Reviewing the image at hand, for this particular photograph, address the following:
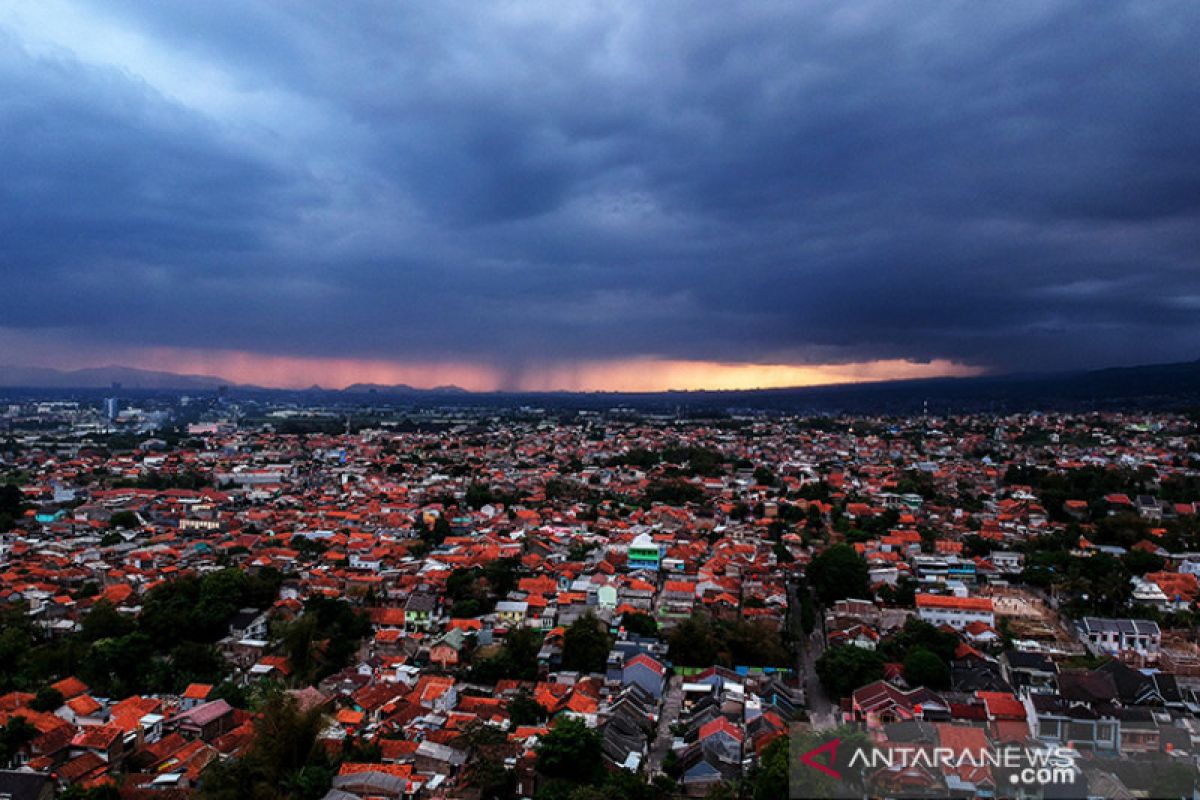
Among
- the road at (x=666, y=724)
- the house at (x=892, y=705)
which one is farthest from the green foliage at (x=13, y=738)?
the house at (x=892, y=705)

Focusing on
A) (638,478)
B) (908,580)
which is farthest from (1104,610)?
(638,478)

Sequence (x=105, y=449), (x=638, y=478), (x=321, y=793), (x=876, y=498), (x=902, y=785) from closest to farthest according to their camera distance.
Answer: (x=902, y=785), (x=321, y=793), (x=876, y=498), (x=638, y=478), (x=105, y=449)

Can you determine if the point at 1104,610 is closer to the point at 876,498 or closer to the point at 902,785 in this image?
the point at 902,785

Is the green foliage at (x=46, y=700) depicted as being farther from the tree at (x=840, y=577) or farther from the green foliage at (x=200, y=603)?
the tree at (x=840, y=577)

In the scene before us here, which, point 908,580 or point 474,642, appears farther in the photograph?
point 908,580

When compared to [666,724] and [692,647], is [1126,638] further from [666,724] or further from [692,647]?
[666,724]

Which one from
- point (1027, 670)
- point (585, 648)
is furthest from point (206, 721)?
point (1027, 670)
